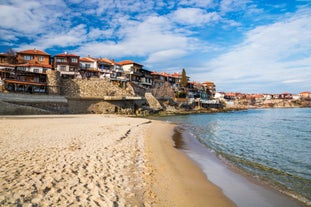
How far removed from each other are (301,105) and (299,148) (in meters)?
174

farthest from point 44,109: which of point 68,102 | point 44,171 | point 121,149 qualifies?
point 44,171

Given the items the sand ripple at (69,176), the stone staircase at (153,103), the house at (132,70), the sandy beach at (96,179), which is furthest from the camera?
the house at (132,70)

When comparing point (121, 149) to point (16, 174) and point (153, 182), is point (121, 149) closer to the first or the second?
point (153, 182)

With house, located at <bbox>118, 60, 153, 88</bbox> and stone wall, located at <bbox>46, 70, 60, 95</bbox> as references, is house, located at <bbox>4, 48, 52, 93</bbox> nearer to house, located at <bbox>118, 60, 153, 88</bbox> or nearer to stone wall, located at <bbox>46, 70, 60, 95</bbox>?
stone wall, located at <bbox>46, 70, 60, 95</bbox>

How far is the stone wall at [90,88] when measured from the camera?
50.7m

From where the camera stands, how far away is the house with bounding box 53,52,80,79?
186 ft

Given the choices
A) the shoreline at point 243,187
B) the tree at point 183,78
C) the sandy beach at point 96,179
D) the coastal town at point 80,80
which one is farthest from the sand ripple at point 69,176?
the tree at point 183,78

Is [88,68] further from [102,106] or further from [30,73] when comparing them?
[102,106]

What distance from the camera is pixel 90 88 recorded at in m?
53.7

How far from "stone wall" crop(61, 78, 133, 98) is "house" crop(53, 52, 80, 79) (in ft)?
21.9

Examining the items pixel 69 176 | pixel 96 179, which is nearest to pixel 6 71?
pixel 69 176

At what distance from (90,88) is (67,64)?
11055 mm

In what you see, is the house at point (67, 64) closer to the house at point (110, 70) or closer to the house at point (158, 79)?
the house at point (110, 70)

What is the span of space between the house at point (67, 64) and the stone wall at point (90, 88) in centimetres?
669
